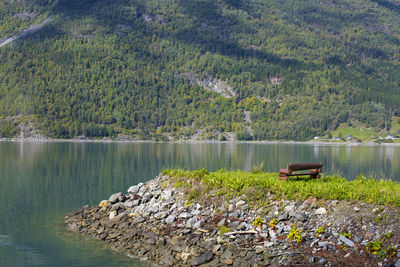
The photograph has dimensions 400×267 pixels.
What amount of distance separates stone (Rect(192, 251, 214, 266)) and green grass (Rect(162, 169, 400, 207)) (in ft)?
18.1

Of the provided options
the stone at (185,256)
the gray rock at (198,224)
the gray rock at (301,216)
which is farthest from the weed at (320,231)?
the gray rock at (198,224)

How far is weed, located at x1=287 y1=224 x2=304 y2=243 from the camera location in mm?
25828

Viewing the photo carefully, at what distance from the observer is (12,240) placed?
33969mm

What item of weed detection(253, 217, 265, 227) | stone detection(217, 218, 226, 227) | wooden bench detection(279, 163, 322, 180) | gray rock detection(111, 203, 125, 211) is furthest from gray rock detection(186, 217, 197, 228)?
gray rock detection(111, 203, 125, 211)

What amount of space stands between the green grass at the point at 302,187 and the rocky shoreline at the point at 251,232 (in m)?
0.52

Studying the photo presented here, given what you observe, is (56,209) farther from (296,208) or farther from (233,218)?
(296,208)

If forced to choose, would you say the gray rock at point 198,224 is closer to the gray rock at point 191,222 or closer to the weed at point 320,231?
the gray rock at point 191,222

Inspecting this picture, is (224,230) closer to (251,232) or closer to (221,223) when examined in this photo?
(221,223)

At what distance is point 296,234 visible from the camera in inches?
1029

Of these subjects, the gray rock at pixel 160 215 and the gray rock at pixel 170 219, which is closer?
the gray rock at pixel 170 219

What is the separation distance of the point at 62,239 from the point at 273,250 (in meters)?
15.9

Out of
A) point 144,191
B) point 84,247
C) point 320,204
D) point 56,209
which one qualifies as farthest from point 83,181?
point 320,204

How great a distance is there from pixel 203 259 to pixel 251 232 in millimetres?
3288

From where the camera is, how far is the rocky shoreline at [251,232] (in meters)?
24.3
